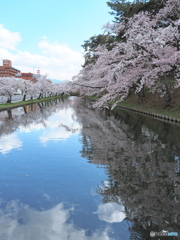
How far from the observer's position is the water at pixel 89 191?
4707 millimetres

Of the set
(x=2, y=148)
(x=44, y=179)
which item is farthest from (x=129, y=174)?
(x=2, y=148)

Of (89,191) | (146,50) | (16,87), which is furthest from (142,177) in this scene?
(16,87)

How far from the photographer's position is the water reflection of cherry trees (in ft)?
16.5

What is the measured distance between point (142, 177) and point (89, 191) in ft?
6.89

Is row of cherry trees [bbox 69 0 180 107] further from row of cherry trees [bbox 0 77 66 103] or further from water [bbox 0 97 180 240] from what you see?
row of cherry trees [bbox 0 77 66 103]

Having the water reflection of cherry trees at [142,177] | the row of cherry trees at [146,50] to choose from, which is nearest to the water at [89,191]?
the water reflection of cherry trees at [142,177]

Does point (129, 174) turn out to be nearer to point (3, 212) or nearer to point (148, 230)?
point (148, 230)

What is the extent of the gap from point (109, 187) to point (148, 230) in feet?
7.48

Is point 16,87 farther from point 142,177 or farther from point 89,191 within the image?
point 89,191

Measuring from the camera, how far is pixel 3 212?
5336mm

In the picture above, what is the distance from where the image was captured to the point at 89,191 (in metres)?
6.51

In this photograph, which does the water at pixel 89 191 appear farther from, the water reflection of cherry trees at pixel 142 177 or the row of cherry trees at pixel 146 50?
the row of cherry trees at pixel 146 50

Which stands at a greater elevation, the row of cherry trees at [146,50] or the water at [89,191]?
the row of cherry trees at [146,50]

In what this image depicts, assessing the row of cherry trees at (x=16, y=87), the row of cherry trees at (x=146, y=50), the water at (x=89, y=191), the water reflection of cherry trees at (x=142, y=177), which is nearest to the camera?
the water at (x=89, y=191)
